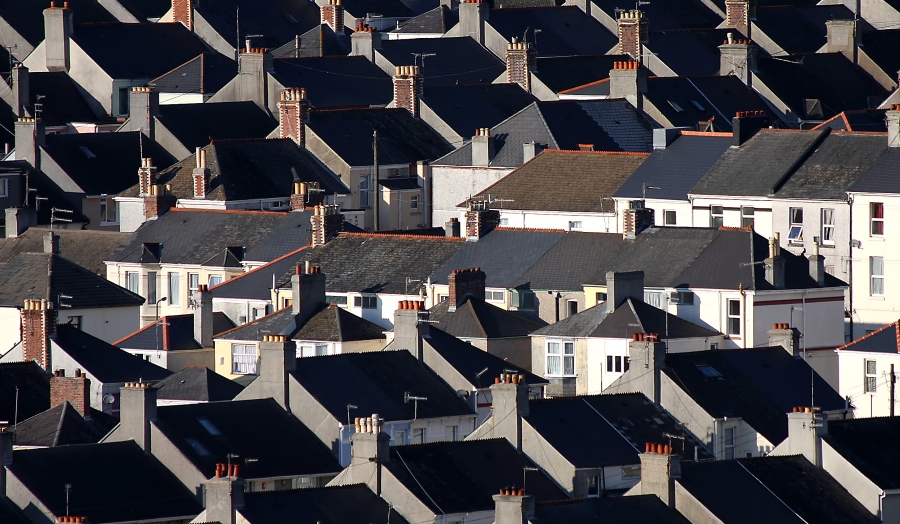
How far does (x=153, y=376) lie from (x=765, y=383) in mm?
16362

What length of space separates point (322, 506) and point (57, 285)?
2963cm

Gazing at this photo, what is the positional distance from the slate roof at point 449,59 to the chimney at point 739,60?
9.64 meters

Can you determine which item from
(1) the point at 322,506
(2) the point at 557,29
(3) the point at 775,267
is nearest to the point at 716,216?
(3) the point at 775,267

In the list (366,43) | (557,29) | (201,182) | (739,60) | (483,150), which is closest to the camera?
(201,182)

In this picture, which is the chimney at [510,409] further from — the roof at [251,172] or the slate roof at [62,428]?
the roof at [251,172]

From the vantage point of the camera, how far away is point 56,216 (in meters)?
101

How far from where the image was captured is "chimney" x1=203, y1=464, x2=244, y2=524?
5594 centimetres

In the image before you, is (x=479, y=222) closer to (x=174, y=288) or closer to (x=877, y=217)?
(x=877, y=217)

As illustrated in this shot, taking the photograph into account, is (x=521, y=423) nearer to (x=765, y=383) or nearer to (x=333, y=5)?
(x=765, y=383)

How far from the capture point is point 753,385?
6919cm

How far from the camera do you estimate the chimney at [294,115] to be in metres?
102

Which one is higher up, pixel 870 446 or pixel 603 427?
pixel 603 427

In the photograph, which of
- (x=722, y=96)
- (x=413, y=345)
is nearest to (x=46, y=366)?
(x=413, y=345)

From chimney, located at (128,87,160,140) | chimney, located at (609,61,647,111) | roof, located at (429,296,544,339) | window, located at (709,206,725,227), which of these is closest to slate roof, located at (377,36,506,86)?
chimney, located at (609,61,647,111)
